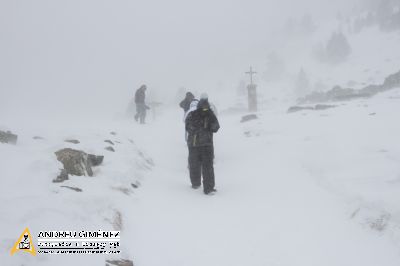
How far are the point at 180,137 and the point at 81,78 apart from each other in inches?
6490

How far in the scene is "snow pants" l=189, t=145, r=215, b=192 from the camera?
816cm

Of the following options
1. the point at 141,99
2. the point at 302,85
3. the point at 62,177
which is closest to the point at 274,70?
the point at 302,85

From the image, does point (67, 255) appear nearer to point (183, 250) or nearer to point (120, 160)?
point (183, 250)

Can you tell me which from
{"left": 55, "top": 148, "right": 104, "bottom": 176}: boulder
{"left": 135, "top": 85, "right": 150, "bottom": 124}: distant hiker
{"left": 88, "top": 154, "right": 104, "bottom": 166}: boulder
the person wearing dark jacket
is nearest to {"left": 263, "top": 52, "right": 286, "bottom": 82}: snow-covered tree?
{"left": 135, "top": 85, "right": 150, "bottom": 124}: distant hiker

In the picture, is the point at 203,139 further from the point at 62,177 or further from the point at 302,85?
the point at 302,85

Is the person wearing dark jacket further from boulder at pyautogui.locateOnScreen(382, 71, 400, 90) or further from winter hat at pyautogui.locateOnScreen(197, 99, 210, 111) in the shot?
boulder at pyautogui.locateOnScreen(382, 71, 400, 90)

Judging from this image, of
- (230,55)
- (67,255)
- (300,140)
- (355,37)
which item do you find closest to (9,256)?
(67,255)

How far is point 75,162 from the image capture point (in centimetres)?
680

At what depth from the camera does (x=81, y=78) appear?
169375mm

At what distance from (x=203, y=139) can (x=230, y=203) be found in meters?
1.58

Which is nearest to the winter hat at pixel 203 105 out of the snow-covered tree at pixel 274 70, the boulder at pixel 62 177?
the boulder at pixel 62 177

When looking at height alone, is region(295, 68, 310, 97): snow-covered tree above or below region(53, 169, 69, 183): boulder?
above

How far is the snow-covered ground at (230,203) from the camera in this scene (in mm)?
4871

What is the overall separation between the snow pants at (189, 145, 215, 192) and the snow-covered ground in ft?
0.95
